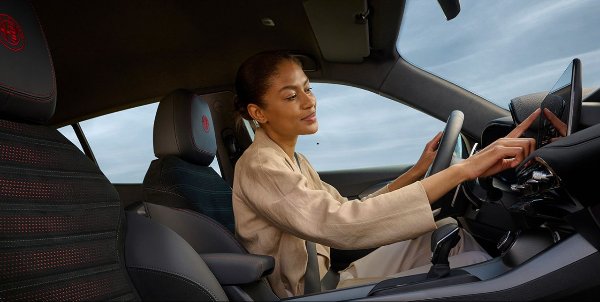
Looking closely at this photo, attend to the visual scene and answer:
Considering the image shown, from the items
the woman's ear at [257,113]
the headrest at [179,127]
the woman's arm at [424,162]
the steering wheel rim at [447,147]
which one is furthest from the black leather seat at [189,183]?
the woman's arm at [424,162]

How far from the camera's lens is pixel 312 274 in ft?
4.98

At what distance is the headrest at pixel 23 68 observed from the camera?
3.34 feet

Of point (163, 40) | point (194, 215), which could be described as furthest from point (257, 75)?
point (163, 40)

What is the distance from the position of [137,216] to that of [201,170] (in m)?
0.75

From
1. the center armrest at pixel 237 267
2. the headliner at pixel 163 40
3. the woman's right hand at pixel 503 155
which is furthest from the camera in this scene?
the headliner at pixel 163 40

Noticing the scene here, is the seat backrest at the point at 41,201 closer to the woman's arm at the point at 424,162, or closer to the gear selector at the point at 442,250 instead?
the gear selector at the point at 442,250

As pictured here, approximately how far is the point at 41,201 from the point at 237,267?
1.50 feet

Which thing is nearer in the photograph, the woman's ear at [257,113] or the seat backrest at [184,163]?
the woman's ear at [257,113]

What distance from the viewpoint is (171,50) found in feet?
10.3

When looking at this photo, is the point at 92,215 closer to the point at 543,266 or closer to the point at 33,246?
the point at 33,246

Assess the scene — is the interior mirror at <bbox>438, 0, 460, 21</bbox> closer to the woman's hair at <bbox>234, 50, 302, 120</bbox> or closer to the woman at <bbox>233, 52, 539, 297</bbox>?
the woman at <bbox>233, 52, 539, 297</bbox>

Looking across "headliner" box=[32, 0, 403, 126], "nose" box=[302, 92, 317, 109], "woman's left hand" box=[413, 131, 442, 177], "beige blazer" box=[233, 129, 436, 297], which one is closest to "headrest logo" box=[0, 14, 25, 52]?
"beige blazer" box=[233, 129, 436, 297]

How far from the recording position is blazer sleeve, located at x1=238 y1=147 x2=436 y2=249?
127 cm

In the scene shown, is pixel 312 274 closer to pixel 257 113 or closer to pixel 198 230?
pixel 198 230
